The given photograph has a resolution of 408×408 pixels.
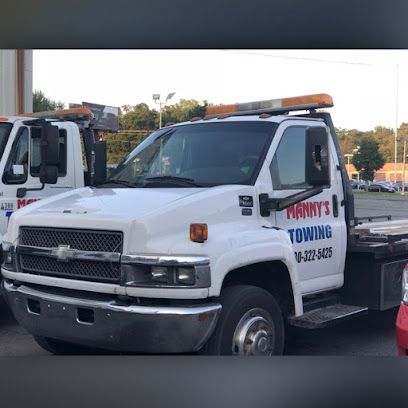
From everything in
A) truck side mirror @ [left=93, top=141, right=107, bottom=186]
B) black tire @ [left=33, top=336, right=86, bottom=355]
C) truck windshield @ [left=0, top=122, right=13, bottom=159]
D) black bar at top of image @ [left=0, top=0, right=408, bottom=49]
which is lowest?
black tire @ [left=33, top=336, right=86, bottom=355]

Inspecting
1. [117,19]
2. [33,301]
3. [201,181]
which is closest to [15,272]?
[33,301]

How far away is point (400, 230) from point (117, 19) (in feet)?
13.5

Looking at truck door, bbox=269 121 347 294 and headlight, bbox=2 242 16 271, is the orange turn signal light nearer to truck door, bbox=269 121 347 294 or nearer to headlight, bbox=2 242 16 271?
truck door, bbox=269 121 347 294

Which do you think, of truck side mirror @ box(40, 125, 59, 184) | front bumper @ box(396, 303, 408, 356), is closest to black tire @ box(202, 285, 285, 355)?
front bumper @ box(396, 303, 408, 356)

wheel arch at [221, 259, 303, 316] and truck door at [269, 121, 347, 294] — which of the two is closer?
wheel arch at [221, 259, 303, 316]

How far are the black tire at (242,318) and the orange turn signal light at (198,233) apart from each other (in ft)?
1.70

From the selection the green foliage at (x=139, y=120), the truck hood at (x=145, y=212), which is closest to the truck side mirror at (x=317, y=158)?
the truck hood at (x=145, y=212)

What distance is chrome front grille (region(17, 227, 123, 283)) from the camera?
4160 millimetres

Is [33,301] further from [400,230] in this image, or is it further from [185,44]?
[400,230]

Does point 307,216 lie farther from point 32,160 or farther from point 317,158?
point 32,160

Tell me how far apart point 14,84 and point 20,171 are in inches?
476

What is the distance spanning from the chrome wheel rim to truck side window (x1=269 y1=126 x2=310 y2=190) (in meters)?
1.16

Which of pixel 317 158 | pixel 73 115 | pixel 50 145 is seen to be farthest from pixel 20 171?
pixel 317 158

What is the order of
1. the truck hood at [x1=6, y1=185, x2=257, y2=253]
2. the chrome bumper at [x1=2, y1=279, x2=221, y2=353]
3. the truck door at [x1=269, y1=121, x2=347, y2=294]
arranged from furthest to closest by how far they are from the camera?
the truck door at [x1=269, y1=121, x2=347, y2=294], the truck hood at [x1=6, y1=185, x2=257, y2=253], the chrome bumper at [x1=2, y1=279, x2=221, y2=353]
